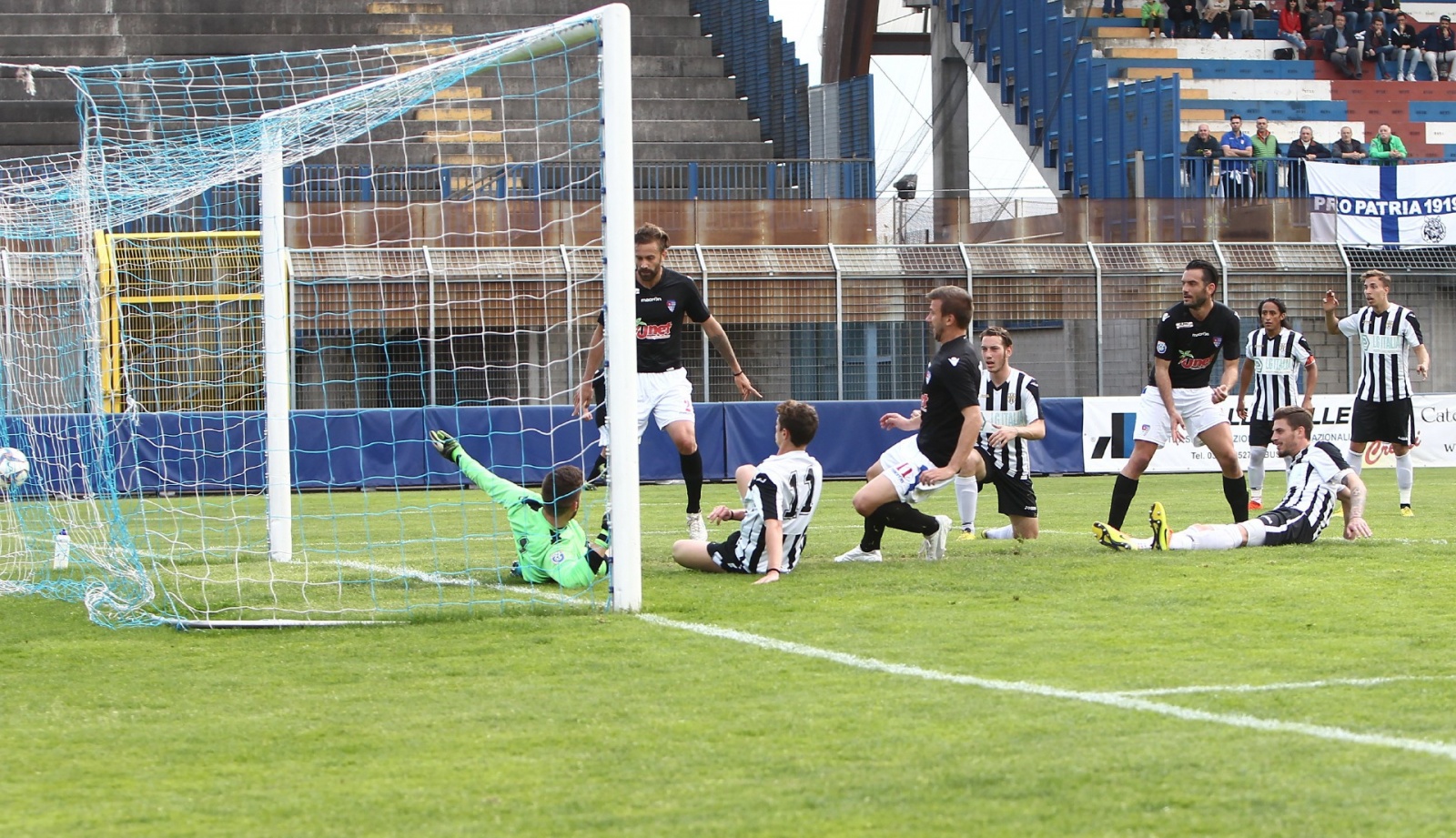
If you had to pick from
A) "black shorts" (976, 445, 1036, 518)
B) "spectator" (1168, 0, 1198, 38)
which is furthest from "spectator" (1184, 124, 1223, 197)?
"black shorts" (976, 445, 1036, 518)

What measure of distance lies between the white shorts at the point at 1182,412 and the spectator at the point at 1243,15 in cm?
2220

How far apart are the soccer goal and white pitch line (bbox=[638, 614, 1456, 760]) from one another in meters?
1.23

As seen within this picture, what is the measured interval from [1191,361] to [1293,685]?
19.1 ft

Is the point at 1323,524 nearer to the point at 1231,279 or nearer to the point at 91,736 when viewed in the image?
the point at 91,736

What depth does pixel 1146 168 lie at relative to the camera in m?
26.0

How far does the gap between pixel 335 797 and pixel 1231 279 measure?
68.1 feet

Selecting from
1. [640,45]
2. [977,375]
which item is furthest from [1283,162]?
[977,375]

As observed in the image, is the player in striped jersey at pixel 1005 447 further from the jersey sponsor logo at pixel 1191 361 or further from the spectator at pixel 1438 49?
the spectator at pixel 1438 49

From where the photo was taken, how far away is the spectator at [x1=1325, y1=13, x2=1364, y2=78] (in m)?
30.5

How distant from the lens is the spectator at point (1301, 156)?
80.7ft

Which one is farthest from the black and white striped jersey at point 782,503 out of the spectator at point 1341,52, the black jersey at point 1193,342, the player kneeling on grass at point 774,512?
the spectator at point 1341,52

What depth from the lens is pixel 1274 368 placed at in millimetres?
16016

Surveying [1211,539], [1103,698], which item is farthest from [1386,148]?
[1103,698]

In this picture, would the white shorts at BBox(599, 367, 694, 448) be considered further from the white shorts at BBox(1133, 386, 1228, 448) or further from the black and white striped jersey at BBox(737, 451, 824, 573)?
the white shorts at BBox(1133, 386, 1228, 448)
